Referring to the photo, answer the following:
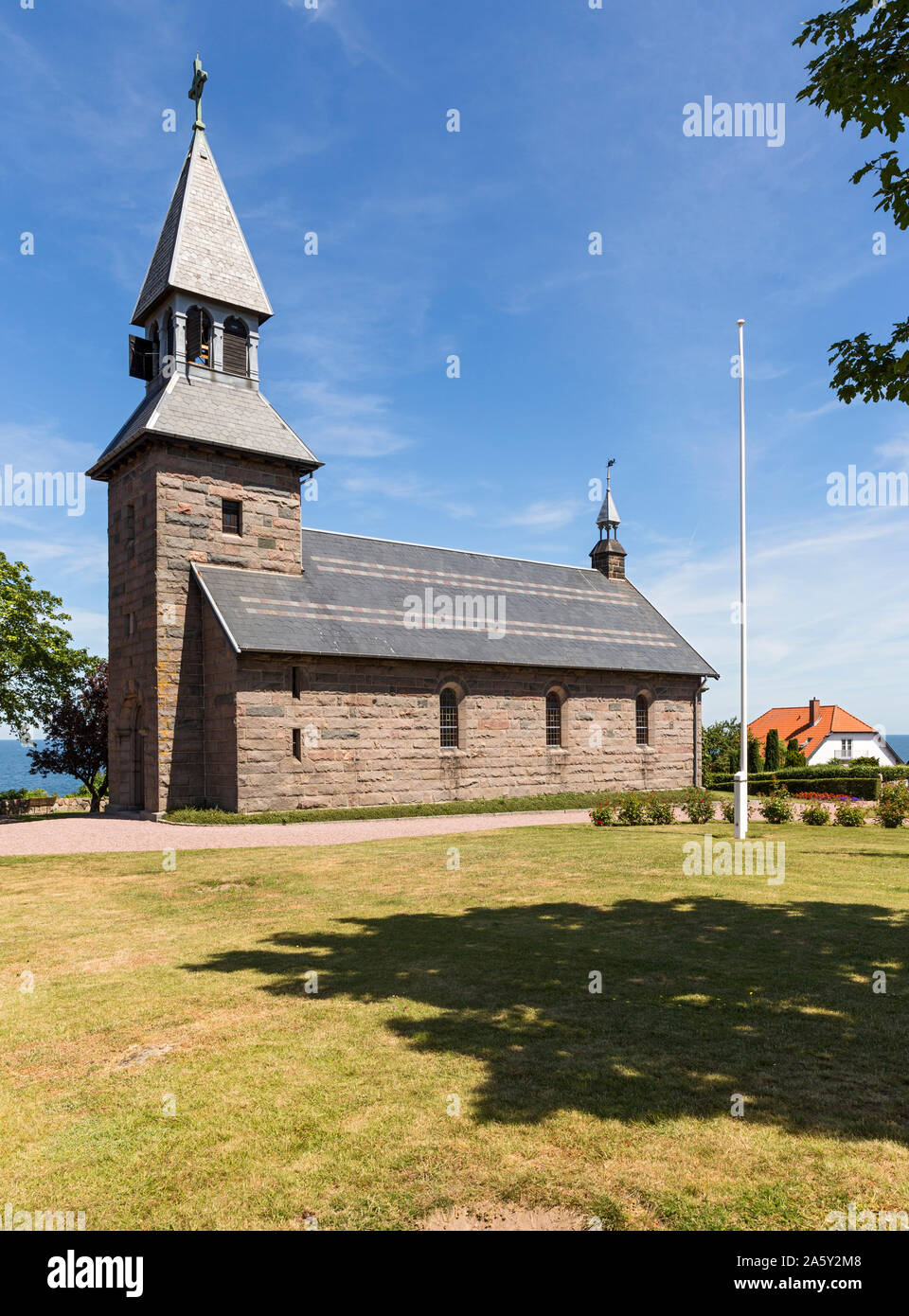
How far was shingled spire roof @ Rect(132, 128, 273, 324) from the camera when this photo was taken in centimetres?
2633

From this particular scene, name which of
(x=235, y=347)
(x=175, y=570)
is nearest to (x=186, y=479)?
(x=175, y=570)

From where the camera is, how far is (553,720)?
103ft

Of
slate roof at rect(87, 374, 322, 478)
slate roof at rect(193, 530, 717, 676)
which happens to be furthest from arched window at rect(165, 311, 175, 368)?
slate roof at rect(193, 530, 717, 676)

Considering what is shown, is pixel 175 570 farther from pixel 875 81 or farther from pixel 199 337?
pixel 875 81

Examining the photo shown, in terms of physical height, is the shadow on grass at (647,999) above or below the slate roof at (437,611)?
below

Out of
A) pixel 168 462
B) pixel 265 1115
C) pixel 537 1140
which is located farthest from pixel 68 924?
pixel 168 462

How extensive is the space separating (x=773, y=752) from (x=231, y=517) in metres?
38.2

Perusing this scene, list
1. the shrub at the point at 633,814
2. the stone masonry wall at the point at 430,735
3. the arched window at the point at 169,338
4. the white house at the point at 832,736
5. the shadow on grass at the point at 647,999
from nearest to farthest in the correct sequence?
the shadow on grass at the point at 647,999 < the shrub at the point at 633,814 < the stone masonry wall at the point at 430,735 < the arched window at the point at 169,338 < the white house at the point at 832,736

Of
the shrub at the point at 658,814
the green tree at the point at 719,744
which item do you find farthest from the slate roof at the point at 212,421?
the green tree at the point at 719,744

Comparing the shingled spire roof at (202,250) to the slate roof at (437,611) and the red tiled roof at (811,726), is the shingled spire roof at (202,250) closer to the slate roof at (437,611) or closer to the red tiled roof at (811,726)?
the slate roof at (437,611)

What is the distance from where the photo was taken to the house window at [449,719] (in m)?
27.9

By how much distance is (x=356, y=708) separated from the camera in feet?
82.3

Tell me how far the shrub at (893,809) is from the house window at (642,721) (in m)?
13.6
